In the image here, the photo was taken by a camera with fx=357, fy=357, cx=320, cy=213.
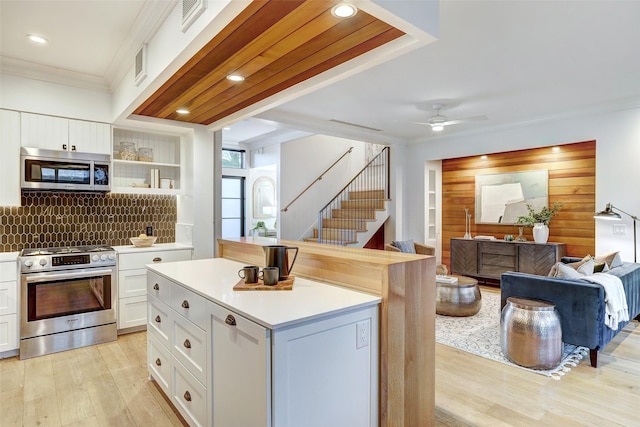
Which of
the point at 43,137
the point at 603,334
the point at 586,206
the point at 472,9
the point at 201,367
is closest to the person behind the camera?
the point at 201,367

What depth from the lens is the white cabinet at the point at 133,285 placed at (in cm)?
378

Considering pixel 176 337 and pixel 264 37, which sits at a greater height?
pixel 264 37

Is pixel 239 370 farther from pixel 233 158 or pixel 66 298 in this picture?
pixel 233 158

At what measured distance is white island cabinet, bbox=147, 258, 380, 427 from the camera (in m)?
1.44

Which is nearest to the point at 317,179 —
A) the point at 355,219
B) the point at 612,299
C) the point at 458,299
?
the point at 355,219

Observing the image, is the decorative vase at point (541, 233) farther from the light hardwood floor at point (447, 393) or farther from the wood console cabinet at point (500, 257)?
the light hardwood floor at point (447, 393)

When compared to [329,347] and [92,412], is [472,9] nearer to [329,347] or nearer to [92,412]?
[329,347]

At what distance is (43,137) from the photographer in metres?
3.57

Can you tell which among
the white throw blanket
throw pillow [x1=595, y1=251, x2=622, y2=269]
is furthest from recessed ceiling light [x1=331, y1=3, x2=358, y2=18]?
throw pillow [x1=595, y1=251, x2=622, y2=269]

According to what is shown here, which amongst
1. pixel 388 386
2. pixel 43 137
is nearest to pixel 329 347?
pixel 388 386

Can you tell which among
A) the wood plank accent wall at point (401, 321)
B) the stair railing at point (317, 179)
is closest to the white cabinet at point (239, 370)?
the wood plank accent wall at point (401, 321)

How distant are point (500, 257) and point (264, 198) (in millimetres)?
4919

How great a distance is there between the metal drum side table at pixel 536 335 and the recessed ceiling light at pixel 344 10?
267cm

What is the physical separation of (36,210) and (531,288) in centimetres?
500
